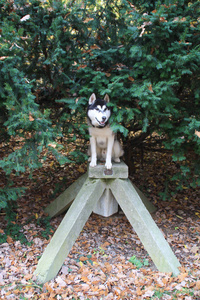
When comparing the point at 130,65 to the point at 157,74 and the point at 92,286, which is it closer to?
the point at 157,74

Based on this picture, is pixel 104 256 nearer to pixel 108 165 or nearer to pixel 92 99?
pixel 108 165

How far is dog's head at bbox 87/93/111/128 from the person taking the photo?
2.92 m

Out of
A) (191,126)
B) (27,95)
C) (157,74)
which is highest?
(157,74)

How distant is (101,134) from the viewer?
3.20 metres

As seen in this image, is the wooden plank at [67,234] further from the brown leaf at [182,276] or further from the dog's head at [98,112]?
the brown leaf at [182,276]

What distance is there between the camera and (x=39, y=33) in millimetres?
3162

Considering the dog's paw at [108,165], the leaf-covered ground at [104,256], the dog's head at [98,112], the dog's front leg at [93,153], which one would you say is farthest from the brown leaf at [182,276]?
the dog's head at [98,112]

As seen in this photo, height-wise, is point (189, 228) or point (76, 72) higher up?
point (76, 72)

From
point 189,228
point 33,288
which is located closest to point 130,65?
point 189,228

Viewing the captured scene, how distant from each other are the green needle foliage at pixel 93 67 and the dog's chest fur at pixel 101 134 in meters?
0.14

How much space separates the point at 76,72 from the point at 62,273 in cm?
249

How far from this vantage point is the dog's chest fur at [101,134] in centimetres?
315

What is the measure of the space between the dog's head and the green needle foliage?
0.32 ft

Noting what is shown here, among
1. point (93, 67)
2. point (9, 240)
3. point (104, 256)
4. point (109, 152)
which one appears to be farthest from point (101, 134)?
point (9, 240)
